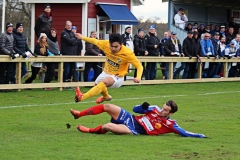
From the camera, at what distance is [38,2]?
24719 mm

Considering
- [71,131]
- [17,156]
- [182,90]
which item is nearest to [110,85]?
[71,131]

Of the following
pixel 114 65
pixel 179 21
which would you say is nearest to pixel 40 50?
pixel 114 65

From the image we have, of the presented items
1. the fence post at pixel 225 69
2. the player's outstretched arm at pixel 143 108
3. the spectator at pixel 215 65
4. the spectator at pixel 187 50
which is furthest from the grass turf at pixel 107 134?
the spectator at pixel 215 65

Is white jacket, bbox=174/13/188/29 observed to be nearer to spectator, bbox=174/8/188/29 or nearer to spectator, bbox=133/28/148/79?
spectator, bbox=174/8/188/29

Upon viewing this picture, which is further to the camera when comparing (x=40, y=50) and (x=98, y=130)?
(x=40, y=50)

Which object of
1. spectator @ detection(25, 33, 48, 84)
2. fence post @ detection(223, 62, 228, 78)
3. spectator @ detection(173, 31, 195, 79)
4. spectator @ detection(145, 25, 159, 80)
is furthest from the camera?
fence post @ detection(223, 62, 228, 78)

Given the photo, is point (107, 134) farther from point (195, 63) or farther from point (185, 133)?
point (195, 63)

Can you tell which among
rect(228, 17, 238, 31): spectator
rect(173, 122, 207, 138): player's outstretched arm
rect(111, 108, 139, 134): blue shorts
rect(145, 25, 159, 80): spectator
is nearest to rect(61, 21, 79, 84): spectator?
rect(145, 25, 159, 80): spectator

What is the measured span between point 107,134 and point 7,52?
756 centimetres

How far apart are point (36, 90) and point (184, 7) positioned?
41.0 ft

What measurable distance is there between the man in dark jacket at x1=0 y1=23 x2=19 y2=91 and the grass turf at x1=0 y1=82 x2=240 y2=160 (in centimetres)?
62

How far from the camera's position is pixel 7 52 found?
16.9m

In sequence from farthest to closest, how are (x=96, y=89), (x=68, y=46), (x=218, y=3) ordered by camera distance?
(x=218, y=3), (x=68, y=46), (x=96, y=89)

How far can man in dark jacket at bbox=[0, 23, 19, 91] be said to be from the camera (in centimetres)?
1687
